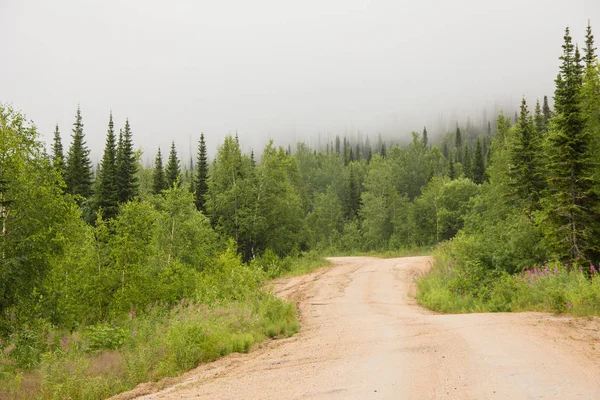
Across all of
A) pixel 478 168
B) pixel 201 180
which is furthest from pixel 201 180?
pixel 478 168

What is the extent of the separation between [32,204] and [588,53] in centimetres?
3310

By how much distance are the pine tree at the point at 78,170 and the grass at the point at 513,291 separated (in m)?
46.1

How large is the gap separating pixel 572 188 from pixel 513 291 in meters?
7.86

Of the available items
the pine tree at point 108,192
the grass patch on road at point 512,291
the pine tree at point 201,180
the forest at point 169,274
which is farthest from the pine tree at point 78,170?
the grass patch on road at point 512,291

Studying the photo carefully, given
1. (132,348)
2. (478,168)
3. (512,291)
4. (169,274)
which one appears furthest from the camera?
(478,168)

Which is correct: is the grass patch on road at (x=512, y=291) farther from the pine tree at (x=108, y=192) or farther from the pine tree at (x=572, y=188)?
the pine tree at (x=108, y=192)

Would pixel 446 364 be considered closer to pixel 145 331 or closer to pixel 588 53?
pixel 145 331

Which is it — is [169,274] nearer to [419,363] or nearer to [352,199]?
[419,363]

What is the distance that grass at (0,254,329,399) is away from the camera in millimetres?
7426

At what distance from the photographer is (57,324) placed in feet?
40.7

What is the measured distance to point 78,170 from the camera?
5175 centimetres

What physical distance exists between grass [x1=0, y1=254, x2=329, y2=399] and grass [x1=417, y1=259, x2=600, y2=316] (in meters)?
5.97

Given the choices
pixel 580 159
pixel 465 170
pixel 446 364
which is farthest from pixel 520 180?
pixel 465 170

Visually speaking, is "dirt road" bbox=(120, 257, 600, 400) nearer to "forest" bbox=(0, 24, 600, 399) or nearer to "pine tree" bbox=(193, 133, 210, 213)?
"forest" bbox=(0, 24, 600, 399)
